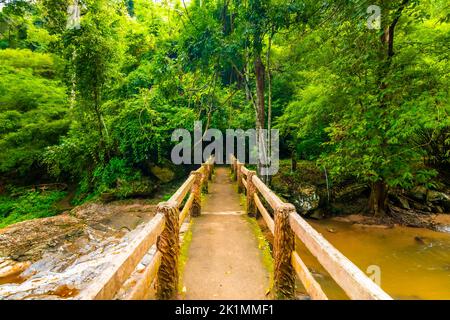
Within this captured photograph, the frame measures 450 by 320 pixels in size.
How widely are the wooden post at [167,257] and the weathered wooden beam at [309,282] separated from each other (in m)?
1.33

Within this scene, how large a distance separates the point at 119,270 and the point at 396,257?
7.72 meters

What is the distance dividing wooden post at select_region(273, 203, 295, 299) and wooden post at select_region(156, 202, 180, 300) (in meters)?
1.17

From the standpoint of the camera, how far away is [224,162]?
20766 mm

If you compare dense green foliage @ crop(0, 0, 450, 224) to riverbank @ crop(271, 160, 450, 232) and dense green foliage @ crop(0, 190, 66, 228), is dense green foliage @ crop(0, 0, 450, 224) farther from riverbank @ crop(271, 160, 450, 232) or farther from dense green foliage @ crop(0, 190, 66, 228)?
dense green foliage @ crop(0, 190, 66, 228)

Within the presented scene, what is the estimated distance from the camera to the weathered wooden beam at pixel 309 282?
2.10 meters

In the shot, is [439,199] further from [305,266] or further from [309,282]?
[309,282]

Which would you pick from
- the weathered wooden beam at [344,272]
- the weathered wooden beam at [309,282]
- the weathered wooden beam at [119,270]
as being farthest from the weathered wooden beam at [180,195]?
the weathered wooden beam at [344,272]

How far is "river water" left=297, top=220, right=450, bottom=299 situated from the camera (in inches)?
222

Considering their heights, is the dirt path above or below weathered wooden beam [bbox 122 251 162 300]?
below

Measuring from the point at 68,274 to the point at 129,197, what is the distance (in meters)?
6.44

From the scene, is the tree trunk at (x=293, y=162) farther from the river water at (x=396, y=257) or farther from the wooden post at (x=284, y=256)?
the wooden post at (x=284, y=256)

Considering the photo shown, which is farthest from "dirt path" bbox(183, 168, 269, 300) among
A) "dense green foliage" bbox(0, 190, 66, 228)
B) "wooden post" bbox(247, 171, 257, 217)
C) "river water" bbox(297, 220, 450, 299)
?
"dense green foliage" bbox(0, 190, 66, 228)
